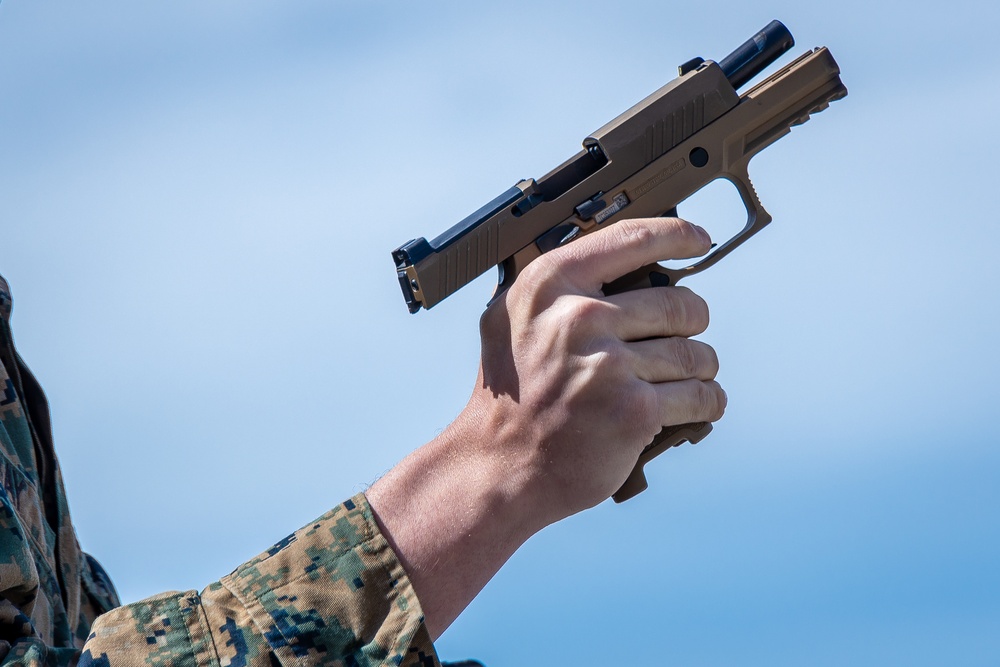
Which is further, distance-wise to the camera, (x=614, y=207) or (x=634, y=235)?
(x=614, y=207)

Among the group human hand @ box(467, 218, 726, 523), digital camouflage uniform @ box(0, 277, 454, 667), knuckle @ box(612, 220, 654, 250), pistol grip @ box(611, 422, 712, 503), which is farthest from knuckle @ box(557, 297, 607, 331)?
digital camouflage uniform @ box(0, 277, 454, 667)

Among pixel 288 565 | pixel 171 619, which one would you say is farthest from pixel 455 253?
pixel 171 619

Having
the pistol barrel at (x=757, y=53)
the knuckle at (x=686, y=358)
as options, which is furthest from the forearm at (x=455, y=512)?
the pistol barrel at (x=757, y=53)

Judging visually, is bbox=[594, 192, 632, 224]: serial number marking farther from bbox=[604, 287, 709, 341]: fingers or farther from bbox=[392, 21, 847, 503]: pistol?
bbox=[604, 287, 709, 341]: fingers

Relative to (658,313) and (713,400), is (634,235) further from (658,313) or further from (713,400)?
(713,400)

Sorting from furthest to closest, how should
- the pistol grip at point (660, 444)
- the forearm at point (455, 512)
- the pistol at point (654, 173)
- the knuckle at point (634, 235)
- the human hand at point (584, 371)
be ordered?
the pistol at point (654, 173)
the pistol grip at point (660, 444)
the knuckle at point (634, 235)
the human hand at point (584, 371)
the forearm at point (455, 512)

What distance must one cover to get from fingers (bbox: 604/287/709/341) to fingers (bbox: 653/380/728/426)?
150mm

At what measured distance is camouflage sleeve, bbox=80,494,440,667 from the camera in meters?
2.14

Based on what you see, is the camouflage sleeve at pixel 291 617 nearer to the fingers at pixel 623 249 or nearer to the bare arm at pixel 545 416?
the bare arm at pixel 545 416

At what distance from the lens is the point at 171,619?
7.20 feet

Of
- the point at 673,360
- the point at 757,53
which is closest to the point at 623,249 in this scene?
the point at 673,360

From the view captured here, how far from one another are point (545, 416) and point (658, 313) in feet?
1.51

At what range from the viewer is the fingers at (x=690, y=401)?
2.68 metres

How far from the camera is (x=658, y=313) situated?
2.75m
